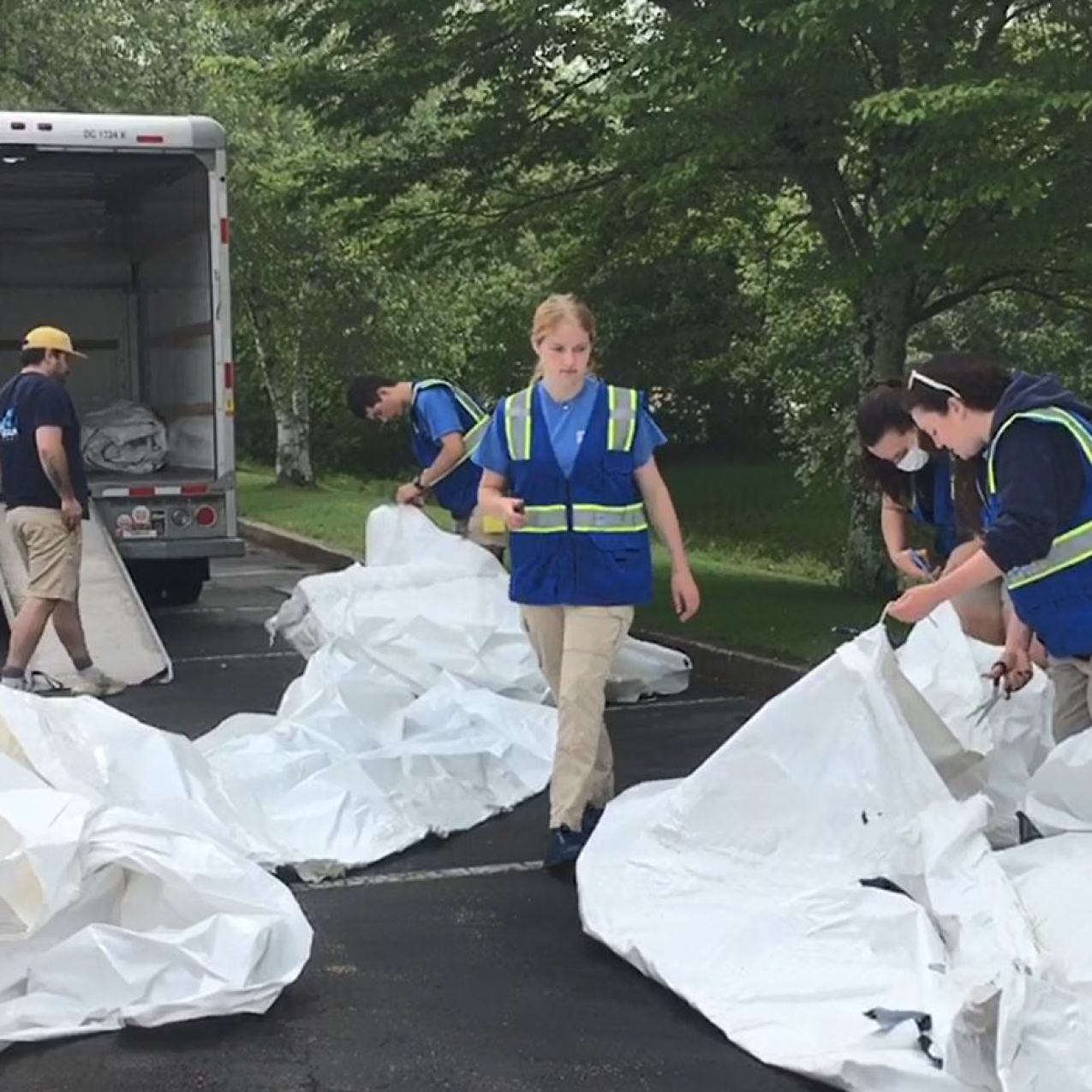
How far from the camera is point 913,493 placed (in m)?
6.08

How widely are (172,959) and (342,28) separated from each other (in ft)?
26.4

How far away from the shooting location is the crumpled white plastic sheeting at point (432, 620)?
7480 mm

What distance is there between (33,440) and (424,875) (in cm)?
406

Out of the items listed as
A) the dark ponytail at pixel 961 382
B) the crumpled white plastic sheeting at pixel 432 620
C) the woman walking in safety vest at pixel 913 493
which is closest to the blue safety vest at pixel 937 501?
the woman walking in safety vest at pixel 913 493

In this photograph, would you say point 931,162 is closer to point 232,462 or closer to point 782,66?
point 782,66

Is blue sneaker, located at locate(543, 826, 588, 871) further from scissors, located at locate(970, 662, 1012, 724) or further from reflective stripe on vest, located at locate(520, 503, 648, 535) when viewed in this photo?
scissors, located at locate(970, 662, 1012, 724)

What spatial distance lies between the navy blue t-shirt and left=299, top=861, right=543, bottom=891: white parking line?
12.5 ft

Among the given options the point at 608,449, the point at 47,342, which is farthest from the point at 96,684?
the point at 608,449

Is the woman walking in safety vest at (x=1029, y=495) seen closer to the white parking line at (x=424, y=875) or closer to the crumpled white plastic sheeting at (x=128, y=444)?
the white parking line at (x=424, y=875)

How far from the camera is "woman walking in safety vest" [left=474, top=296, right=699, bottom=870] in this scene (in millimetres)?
5219

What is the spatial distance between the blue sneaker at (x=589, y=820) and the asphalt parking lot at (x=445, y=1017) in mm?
191

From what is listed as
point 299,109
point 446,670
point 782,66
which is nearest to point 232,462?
point 299,109

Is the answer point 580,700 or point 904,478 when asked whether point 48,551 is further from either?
point 904,478

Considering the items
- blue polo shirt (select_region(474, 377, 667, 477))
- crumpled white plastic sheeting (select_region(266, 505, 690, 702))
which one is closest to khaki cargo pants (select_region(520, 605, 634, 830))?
blue polo shirt (select_region(474, 377, 667, 477))
